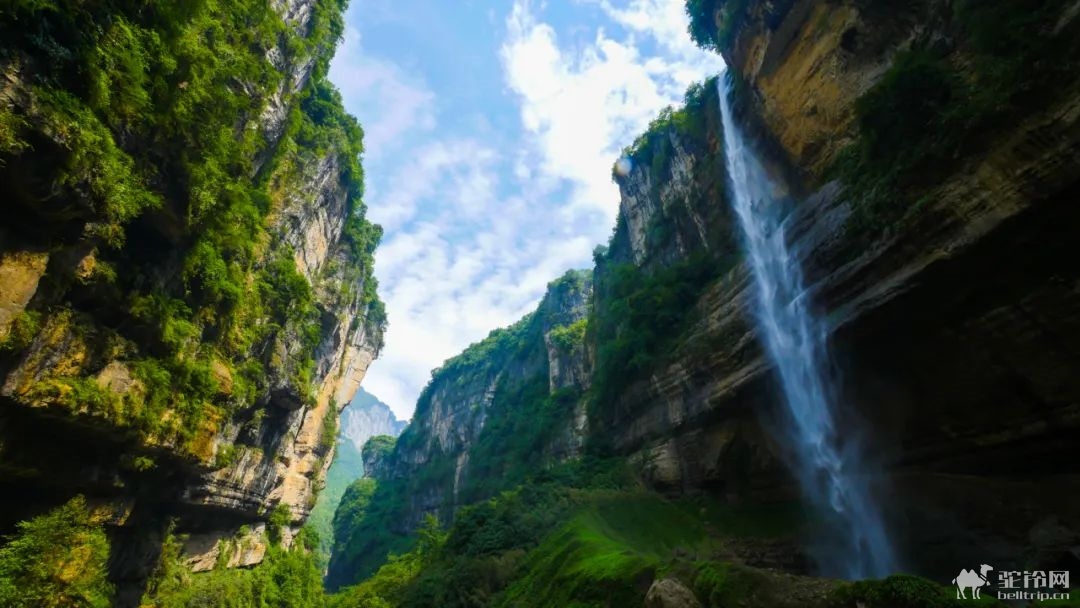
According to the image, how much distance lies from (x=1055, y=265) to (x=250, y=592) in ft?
111

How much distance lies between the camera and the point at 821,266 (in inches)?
542

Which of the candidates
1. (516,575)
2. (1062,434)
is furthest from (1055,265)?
(516,575)

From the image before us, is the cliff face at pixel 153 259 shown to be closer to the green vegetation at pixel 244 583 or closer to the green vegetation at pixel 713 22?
the green vegetation at pixel 244 583

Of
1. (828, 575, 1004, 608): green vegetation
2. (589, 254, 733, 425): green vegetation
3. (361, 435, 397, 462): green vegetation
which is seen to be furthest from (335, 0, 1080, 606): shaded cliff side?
(361, 435, 397, 462): green vegetation

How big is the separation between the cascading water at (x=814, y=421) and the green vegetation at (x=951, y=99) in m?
3.54

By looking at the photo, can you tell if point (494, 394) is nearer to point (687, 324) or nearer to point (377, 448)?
point (377, 448)

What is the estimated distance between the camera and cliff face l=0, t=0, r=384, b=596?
33.2 ft

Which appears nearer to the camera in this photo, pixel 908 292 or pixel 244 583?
pixel 908 292

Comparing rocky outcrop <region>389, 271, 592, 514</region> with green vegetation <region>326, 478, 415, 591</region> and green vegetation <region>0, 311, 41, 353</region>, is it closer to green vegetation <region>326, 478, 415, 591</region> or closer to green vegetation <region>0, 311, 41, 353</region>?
green vegetation <region>326, 478, 415, 591</region>

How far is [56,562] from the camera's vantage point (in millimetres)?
13203

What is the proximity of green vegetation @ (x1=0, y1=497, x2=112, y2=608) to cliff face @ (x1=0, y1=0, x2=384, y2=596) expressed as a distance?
106 cm

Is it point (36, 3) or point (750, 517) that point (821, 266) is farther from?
point (36, 3)

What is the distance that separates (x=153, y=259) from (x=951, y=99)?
69.0 ft

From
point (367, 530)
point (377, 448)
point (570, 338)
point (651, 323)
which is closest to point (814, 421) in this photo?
point (651, 323)
